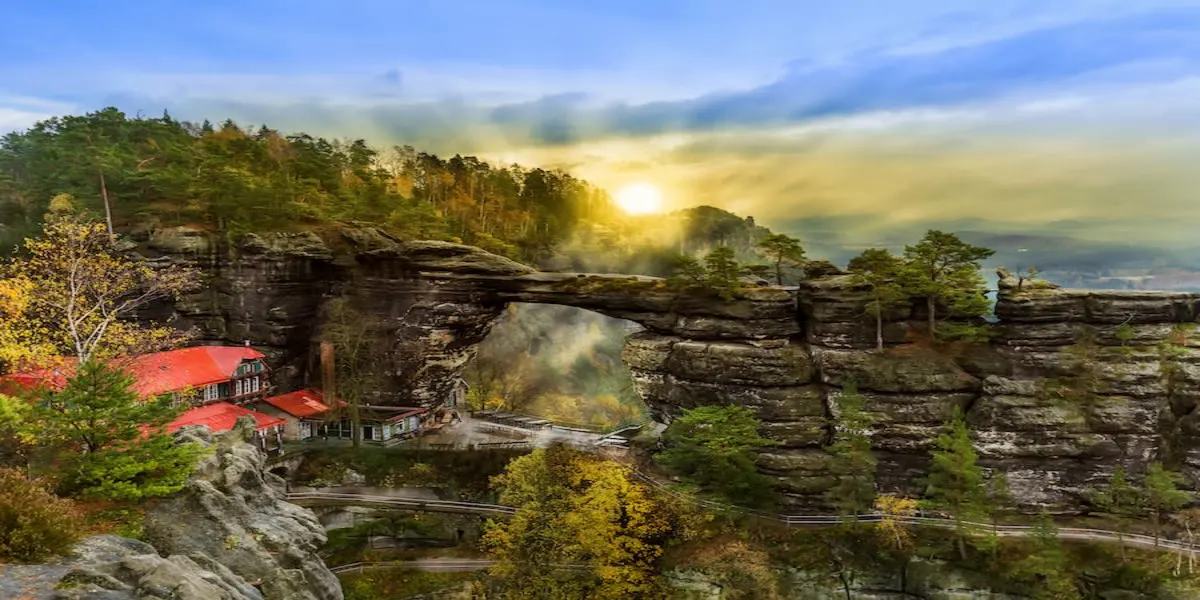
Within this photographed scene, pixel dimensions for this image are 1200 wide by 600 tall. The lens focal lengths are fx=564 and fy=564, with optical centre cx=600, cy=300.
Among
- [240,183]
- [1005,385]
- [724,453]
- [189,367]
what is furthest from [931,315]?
[240,183]

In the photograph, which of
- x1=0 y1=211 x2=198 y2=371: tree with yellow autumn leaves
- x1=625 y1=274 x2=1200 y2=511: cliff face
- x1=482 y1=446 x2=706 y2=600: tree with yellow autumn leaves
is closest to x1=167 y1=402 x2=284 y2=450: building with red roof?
x1=0 y1=211 x2=198 y2=371: tree with yellow autumn leaves

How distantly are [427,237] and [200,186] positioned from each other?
15721 mm

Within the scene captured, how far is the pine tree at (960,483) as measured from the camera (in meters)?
27.4

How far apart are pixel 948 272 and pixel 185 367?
45119 mm

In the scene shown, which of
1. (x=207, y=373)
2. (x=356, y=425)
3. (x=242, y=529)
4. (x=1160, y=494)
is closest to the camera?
(x=242, y=529)

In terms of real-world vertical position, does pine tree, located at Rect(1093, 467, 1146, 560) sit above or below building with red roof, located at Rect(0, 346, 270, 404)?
below

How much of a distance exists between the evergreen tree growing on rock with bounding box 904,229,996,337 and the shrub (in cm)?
3569

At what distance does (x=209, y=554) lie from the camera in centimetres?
1568

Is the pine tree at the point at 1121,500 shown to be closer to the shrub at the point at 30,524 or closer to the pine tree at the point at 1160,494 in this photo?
the pine tree at the point at 1160,494

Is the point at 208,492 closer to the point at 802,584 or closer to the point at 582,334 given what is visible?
the point at 802,584

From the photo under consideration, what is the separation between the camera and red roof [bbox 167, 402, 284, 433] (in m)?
30.9

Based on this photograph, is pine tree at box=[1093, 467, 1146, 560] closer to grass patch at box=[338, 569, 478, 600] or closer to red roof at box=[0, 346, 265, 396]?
grass patch at box=[338, 569, 478, 600]

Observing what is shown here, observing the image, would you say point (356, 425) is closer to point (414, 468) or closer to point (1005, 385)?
point (414, 468)

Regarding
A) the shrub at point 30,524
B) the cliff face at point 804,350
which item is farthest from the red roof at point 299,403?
the shrub at point 30,524
